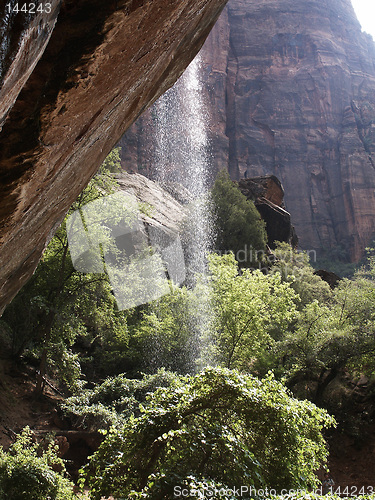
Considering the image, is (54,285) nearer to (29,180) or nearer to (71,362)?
(71,362)

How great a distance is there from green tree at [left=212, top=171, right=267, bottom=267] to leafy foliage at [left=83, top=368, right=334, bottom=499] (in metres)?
23.1

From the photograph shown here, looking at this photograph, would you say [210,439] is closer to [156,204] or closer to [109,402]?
[109,402]

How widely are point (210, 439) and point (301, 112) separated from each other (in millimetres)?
65482

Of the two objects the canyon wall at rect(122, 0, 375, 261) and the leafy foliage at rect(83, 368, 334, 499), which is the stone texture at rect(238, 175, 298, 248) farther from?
the leafy foliage at rect(83, 368, 334, 499)

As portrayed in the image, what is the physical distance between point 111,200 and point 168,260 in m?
9.62

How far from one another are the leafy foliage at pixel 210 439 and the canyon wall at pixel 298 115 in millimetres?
45888

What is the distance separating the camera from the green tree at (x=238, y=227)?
28641 mm

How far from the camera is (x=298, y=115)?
62500 mm

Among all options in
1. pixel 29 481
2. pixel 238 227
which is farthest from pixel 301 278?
pixel 29 481

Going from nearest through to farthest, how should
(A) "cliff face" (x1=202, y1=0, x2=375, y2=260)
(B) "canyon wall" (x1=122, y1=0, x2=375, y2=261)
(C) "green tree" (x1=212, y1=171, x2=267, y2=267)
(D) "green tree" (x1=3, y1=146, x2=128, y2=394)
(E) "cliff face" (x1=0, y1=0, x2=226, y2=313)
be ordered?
(E) "cliff face" (x1=0, y1=0, x2=226, y2=313) < (D) "green tree" (x1=3, y1=146, x2=128, y2=394) < (C) "green tree" (x1=212, y1=171, x2=267, y2=267) < (B) "canyon wall" (x1=122, y1=0, x2=375, y2=261) < (A) "cliff face" (x1=202, y1=0, x2=375, y2=260)

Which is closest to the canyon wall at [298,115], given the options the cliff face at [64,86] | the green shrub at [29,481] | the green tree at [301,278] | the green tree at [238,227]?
the green tree at [238,227]

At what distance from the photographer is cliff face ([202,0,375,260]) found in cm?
5647

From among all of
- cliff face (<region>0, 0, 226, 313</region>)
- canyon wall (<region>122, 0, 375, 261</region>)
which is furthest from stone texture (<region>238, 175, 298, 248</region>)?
cliff face (<region>0, 0, 226, 313</region>)

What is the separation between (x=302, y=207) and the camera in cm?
5691
